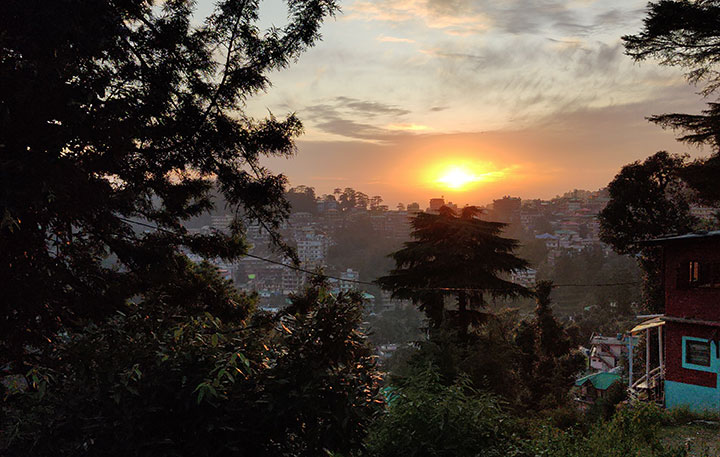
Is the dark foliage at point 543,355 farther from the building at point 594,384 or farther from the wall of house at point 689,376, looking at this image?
the wall of house at point 689,376

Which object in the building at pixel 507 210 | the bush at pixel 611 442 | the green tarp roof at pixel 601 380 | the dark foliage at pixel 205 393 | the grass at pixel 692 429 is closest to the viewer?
the dark foliage at pixel 205 393

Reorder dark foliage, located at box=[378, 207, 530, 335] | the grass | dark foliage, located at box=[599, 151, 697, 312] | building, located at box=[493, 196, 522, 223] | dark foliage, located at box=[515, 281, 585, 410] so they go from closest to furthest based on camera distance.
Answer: the grass
dark foliage, located at box=[378, 207, 530, 335]
dark foliage, located at box=[599, 151, 697, 312]
dark foliage, located at box=[515, 281, 585, 410]
building, located at box=[493, 196, 522, 223]

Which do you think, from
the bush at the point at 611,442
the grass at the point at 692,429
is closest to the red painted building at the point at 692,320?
the grass at the point at 692,429

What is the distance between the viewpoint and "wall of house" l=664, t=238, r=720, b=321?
1497cm

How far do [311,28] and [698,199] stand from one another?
61.5ft

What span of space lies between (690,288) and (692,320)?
1.03m

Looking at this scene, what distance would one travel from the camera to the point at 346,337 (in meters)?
5.40

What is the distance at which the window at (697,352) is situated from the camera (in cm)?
1511

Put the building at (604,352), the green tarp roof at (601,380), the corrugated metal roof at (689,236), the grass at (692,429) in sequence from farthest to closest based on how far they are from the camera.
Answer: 1. the building at (604,352)
2. the green tarp roof at (601,380)
3. the corrugated metal roof at (689,236)
4. the grass at (692,429)

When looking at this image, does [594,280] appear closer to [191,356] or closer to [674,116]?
[674,116]

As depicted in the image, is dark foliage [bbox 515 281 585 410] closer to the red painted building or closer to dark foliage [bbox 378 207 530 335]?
dark foliage [bbox 378 207 530 335]

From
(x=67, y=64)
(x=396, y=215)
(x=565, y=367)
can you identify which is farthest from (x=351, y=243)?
(x=67, y=64)

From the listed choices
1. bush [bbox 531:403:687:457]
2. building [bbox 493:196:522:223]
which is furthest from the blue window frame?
building [bbox 493:196:522:223]

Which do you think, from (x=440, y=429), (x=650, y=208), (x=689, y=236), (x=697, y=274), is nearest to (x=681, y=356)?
(x=697, y=274)
